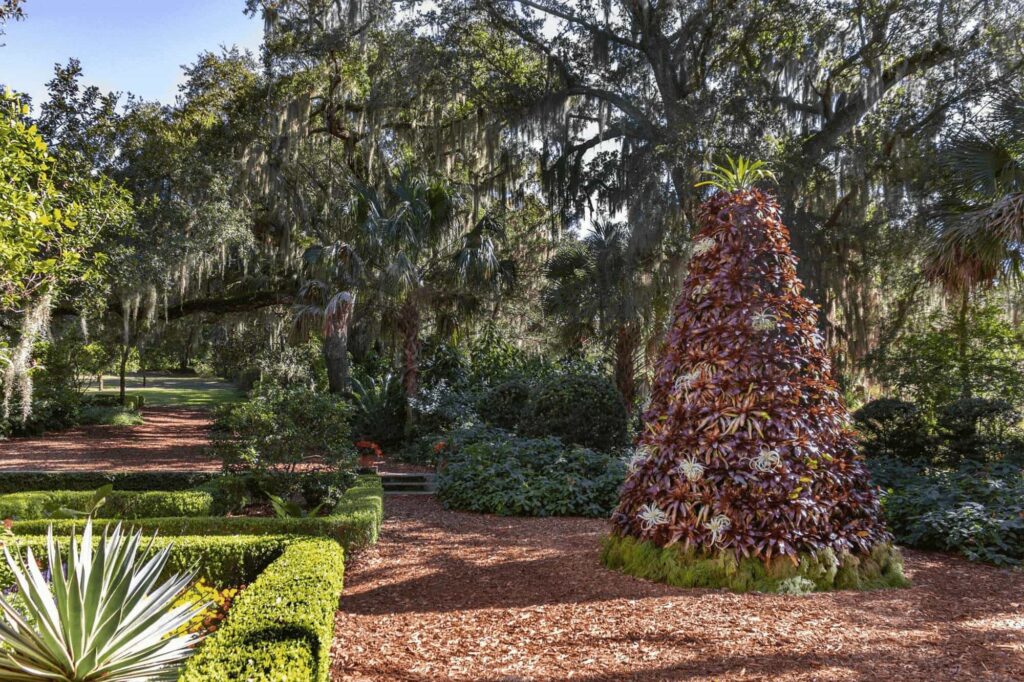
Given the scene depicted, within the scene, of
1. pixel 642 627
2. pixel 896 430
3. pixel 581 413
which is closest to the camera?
pixel 642 627

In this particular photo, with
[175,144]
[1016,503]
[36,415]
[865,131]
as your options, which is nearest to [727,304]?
[1016,503]

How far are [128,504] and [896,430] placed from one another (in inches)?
399

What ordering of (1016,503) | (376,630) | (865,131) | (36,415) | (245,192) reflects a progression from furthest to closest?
(36,415) < (245,192) < (865,131) < (1016,503) < (376,630)

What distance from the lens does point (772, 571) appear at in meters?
4.95

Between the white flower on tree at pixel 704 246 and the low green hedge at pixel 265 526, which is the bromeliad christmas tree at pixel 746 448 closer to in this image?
the white flower on tree at pixel 704 246

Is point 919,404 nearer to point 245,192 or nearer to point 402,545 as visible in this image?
point 402,545

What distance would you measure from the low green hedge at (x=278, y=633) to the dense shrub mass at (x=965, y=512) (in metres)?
5.62

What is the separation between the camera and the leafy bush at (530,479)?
841 cm

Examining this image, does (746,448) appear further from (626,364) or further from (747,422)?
(626,364)

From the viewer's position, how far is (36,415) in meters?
15.9

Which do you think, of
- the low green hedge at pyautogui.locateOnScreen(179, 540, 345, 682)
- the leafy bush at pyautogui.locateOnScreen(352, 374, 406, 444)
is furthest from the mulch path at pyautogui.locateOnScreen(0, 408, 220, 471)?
the low green hedge at pyautogui.locateOnScreen(179, 540, 345, 682)

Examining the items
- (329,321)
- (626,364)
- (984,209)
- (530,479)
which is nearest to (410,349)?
(329,321)

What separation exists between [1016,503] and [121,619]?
25.0 feet

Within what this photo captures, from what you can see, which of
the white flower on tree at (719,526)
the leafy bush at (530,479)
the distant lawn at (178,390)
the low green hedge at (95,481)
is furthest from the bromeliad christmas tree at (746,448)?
the distant lawn at (178,390)
